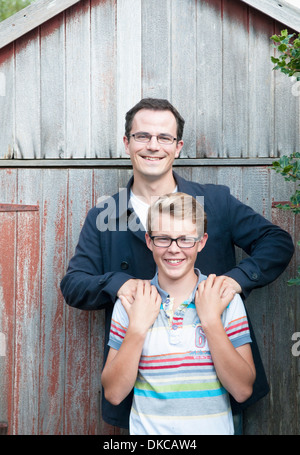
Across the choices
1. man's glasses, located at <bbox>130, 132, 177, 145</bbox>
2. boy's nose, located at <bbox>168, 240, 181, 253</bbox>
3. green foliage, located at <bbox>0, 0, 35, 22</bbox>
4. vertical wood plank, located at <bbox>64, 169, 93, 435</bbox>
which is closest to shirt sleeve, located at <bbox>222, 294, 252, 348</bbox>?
boy's nose, located at <bbox>168, 240, 181, 253</bbox>

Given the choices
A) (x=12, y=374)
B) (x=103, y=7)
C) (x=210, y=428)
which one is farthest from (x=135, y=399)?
(x=103, y=7)

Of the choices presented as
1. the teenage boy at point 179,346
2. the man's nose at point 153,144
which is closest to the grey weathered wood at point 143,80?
the man's nose at point 153,144

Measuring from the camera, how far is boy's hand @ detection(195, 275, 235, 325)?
2.33 m

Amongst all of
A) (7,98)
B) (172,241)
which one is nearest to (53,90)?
(7,98)

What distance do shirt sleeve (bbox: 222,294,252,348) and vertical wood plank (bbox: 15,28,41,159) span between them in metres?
1.81

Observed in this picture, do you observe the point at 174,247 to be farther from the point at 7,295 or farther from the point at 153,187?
the point at 7,295

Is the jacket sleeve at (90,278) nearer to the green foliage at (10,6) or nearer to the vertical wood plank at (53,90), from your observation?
the vertical wood plank at (53,90)

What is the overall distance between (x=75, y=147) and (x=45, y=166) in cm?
24

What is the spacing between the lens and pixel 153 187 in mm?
3059

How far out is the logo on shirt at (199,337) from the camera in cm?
235

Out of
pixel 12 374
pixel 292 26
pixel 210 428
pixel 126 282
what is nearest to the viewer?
pixel 210 428

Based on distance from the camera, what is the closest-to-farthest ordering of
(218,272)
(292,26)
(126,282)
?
(126,282) → (218,272) → (292,26)

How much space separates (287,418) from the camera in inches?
139
